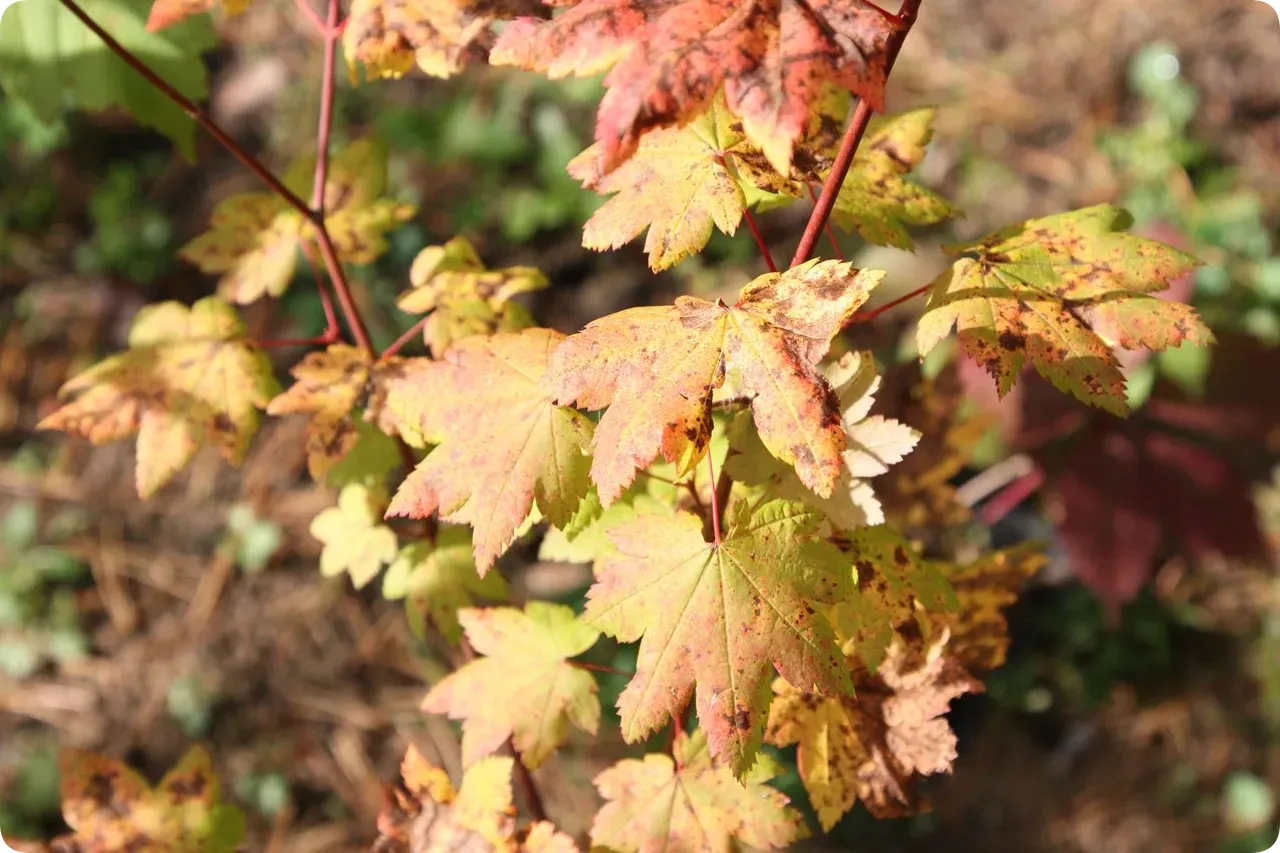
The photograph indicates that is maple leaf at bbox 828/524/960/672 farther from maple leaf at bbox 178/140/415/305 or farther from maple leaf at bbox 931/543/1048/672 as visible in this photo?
maple leaf at bbox 178/140/415/305

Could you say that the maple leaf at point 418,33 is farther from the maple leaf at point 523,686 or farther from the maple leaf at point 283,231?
the maple leaf at point 523,686

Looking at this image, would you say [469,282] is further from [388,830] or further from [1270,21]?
[1270,21]

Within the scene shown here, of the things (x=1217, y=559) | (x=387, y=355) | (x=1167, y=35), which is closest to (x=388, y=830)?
(x=387, y=355)

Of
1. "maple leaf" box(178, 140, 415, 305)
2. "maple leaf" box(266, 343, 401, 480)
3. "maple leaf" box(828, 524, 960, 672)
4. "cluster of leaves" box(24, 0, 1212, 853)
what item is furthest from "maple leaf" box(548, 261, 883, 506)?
"maple leaf" box(178, 140, 415, 305)

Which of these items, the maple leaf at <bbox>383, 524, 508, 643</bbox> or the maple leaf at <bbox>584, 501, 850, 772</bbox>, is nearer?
the maple leaf at <bbox>584, 501, 850, 772</bbox>

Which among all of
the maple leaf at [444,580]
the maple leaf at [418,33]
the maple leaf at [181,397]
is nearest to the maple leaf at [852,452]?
the maple leaf at [444,580]
